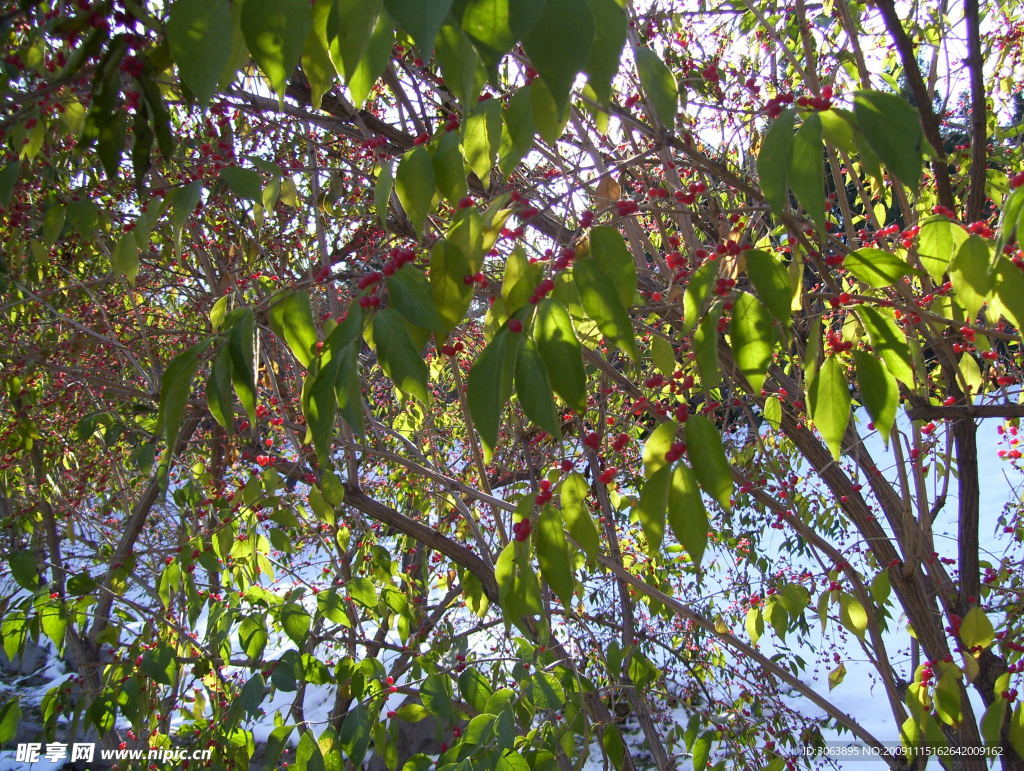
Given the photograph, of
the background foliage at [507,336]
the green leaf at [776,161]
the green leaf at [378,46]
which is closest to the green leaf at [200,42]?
the background foliage at [507,336]

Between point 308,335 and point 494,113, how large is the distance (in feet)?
1.15

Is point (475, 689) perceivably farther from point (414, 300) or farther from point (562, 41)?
point (562, 41)

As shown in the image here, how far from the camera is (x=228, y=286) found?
2.59m

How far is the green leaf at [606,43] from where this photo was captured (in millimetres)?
604

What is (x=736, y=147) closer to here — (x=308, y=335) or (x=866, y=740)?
(x=866, y=740)

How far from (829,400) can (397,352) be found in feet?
1.52

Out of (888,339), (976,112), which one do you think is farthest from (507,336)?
(976,112)

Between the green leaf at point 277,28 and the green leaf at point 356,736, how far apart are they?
1.26 meters

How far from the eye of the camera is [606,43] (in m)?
0.61

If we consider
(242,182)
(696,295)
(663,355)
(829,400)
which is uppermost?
(242,182)

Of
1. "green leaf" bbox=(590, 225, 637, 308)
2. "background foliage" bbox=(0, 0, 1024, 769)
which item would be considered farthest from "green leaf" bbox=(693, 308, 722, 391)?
"green leaf" bbox=(590, 225, 637, 308)

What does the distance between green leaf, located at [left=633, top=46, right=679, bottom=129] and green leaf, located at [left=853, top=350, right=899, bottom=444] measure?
33cm

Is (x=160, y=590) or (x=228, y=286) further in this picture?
(x=228, y=286)

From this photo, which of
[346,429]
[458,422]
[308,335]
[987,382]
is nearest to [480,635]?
[458,422]
